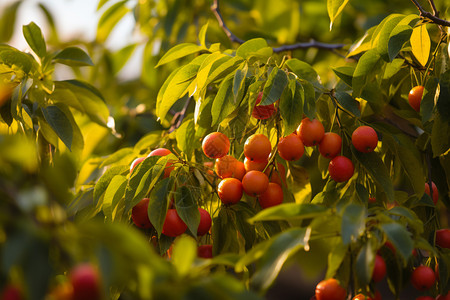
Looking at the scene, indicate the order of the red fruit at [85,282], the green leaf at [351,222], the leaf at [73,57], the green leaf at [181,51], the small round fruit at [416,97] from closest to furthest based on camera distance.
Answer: the red fruit at [85,282], the green leaf at [351,222], the small round fruit at [416,97], the green leaf at [181,51], the leaf at [73,57]

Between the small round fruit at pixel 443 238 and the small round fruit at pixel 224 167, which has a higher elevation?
the small round fruit at pixel 224 167

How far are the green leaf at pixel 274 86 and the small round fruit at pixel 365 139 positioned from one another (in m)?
0.19

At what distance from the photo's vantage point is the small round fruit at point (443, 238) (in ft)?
3.80

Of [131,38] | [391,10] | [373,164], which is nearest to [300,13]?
[391,10]

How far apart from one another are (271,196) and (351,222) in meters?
0.36

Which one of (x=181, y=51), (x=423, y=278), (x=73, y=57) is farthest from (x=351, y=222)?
(x=73, y=57)

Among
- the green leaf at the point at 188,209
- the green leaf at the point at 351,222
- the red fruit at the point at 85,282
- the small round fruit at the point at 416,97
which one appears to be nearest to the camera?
the red fruit at the point at 85,282

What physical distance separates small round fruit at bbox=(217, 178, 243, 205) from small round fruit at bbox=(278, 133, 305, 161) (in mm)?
122

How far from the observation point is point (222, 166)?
3.84 ft

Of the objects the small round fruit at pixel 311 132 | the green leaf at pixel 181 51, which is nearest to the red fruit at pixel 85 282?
the small round fruit at pixel 311 132

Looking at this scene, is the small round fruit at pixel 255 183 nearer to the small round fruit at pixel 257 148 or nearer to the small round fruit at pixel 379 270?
the small round fruit at pixel 257 148

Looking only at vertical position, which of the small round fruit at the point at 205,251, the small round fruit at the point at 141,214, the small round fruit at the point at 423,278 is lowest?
the small round fruit at the point at 423,278

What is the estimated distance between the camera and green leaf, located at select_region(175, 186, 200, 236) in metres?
1.02

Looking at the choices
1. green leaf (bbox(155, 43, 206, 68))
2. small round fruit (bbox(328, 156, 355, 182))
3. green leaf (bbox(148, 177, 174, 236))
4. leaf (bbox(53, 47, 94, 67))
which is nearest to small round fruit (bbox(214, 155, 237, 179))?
green leaf (bbox(148, 177, 174, 236))
